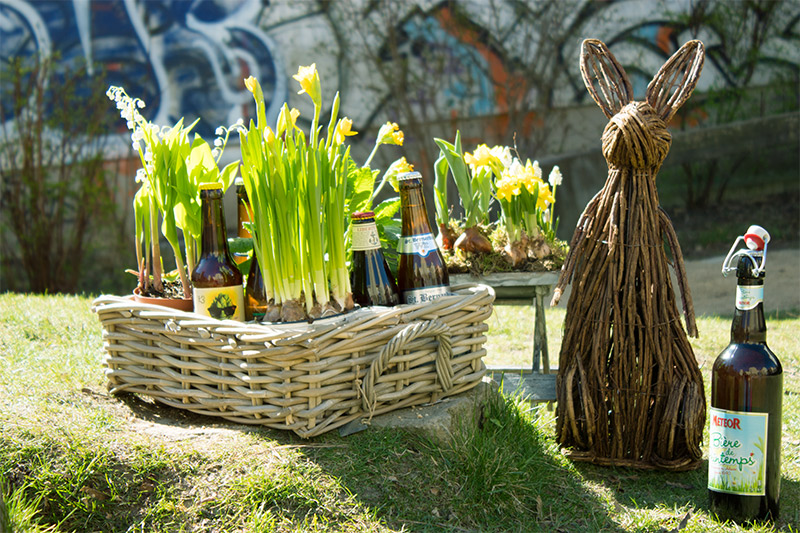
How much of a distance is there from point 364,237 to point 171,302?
1.89ft

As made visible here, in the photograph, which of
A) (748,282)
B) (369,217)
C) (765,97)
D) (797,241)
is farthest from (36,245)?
(765,97)

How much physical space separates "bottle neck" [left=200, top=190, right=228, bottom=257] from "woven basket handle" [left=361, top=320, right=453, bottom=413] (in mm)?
542

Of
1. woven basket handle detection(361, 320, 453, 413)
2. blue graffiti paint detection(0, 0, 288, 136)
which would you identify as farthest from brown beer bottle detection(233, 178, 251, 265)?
blue graffiti paint detection(0, 0, 288, 136)

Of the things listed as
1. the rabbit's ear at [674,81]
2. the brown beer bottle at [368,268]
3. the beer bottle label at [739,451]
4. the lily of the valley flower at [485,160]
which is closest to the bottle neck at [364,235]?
the brown beer bottle at [368,268]

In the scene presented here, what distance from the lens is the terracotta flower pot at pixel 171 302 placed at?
2.02 metres

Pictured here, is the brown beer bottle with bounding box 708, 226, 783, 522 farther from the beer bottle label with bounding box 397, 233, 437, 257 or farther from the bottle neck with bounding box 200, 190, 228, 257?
the bottle neck with bounding box 200, 190, 228, 257

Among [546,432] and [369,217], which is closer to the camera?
[369,217]

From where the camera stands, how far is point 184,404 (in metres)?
1.93

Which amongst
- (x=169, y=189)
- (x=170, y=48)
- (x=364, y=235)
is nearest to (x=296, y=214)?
(x=364, y=235)

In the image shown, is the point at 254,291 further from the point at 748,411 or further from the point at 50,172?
the point at 50,172

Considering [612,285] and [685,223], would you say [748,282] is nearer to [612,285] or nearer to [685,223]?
[612,285]

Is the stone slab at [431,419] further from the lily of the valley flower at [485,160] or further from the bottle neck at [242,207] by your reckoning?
the lily of the valley flower at [485,160]

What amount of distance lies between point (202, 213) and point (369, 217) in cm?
45

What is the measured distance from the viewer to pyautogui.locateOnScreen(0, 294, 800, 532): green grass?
1.71 meters
